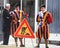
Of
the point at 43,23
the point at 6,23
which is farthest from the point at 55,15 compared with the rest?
the point at 6,23

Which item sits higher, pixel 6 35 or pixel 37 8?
pixel 37 8

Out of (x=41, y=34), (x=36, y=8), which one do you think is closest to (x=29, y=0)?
(x=36, y=8)

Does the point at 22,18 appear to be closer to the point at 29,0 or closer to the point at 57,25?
the point at 57,25

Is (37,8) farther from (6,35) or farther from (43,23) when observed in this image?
(43,23)

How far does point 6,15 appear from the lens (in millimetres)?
13523

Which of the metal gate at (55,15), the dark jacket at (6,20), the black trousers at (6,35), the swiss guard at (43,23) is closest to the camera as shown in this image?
the swiss guard at (43,23)

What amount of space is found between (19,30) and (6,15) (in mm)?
1362

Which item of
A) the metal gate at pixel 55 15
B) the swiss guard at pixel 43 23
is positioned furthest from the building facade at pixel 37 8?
the swiss guard at pixel 43 23

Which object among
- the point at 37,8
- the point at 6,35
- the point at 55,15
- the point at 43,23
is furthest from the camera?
the point at 37,8

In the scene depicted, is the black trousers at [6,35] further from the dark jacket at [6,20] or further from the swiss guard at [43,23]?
the swiss guard at [43,23]

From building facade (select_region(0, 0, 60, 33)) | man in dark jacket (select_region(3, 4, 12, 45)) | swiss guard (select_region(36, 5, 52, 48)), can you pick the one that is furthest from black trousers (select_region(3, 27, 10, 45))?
building facade (select_region(0, 0, 60, 33))

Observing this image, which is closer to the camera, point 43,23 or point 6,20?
point 43,23

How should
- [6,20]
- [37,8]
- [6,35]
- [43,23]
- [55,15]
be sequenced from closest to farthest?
[43,23] < [6,20] < [6,35] < [55,15] < [37,8]

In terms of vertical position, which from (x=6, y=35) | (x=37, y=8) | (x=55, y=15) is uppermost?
(x=37, y=8)
